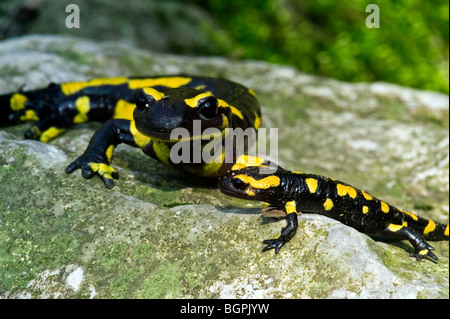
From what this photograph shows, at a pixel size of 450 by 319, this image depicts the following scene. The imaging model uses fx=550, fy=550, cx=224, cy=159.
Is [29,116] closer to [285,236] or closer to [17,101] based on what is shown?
[17,101]

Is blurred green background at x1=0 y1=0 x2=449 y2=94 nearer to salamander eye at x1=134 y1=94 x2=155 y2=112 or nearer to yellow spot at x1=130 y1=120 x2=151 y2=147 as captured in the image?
yellow spot at x1=130 y1=120 x2=151 y2=147

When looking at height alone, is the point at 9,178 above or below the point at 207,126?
below

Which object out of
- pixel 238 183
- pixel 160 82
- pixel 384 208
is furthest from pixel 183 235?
pixel 160 82

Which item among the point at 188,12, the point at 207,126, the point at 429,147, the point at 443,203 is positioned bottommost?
the point at 443,203

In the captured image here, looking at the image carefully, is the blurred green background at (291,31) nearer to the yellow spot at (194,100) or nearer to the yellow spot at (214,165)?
the yellow spot at (214,165)

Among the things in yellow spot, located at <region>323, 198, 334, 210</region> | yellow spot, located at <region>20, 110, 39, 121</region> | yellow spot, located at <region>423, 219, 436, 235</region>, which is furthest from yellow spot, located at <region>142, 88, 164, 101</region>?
yellow spot, located at <region>423, 219, 436, 235</region>
